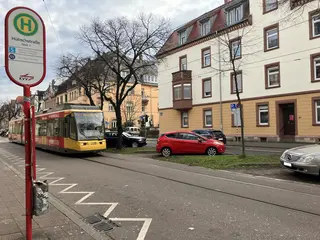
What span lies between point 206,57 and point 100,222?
29184 mm

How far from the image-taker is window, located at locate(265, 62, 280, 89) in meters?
25.8

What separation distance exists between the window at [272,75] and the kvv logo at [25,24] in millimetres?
24563

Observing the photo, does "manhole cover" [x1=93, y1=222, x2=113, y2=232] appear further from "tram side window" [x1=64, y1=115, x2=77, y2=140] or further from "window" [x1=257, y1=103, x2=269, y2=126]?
"window" [x1=257, y1=103, x2=269, y2=126]

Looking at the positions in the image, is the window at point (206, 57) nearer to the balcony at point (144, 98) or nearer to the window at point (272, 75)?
the window at point (272, 75)

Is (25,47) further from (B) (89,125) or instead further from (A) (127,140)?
(A) (127,140)

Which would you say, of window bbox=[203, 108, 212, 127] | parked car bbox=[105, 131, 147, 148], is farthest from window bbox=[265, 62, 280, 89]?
parked car bbox=[105, 131, 147, 148]

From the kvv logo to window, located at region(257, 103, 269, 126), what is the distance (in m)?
24.9


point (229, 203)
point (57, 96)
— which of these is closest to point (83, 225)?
point (229, 203)

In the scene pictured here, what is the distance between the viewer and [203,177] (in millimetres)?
10039

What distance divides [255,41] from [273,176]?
66.2 ft

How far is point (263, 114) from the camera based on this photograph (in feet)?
88.6

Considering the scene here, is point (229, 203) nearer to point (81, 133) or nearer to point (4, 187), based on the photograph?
point (4, 187)

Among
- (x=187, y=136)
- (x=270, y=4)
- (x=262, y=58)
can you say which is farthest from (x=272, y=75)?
(x=270, y=4)

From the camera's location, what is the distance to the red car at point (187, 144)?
16.7 meters
